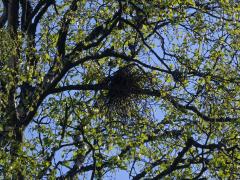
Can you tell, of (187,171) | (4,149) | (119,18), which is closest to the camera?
(4,149)

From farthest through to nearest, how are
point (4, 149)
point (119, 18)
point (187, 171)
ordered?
point (187, 171)
point (119, 18)
point (4, 149)

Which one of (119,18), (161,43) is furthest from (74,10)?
(161,43)

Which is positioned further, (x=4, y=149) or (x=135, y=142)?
(x=135, y=142)

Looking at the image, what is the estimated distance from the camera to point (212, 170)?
547 inches

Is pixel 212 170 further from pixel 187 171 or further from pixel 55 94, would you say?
pixel 55 94

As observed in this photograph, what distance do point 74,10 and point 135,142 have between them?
2.78m

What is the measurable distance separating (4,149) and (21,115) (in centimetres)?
148

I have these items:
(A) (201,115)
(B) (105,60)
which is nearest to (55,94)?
(B) (105,60)

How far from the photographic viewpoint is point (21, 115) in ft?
48.0

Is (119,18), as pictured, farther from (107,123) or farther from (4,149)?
(4,149)

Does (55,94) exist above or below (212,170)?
above

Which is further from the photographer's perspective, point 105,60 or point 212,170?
point 105,60

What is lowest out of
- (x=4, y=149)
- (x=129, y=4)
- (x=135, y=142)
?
(x=4, y=149)

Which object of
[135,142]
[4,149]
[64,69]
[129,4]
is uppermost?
[129,4]
